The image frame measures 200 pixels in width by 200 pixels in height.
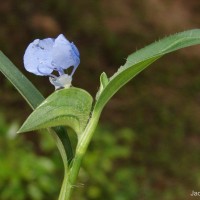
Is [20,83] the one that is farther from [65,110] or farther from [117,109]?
[117,109]

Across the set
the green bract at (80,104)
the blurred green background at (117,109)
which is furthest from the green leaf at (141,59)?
the blurred green background at (117,109)

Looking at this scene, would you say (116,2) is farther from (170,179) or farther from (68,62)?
(68,62)

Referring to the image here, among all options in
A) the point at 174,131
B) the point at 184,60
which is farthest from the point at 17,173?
the point at 184,60

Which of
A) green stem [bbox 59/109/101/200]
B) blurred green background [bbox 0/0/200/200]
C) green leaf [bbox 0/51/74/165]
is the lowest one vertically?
green stem [bbox 59/109/101/200]

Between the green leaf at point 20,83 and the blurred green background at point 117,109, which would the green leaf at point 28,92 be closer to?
the green leaf at point 20,83

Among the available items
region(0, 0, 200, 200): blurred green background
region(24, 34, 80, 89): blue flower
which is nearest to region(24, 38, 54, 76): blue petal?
region(24, 34, 80, 89): blue flower

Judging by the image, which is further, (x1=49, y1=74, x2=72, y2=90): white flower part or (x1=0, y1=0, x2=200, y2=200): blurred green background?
(x1=0, y1=0, x2=200, y2=200): blurred green background

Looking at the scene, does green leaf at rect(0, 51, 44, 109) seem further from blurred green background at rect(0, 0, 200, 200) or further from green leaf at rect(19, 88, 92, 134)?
blurred green background at rect(0, 0, 200, 200)

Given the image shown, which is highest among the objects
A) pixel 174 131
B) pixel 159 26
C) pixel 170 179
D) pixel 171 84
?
pixel 159 26
